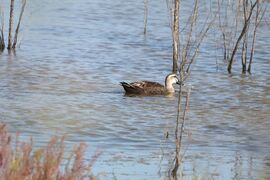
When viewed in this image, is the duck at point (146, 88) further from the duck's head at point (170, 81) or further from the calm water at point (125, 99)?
the calm water at point (125, 99)

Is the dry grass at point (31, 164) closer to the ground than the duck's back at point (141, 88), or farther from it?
farther from it

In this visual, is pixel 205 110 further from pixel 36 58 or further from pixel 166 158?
pixel 36 58

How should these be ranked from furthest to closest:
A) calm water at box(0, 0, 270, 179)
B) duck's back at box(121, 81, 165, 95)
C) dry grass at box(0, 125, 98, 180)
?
duck's back at box(121, 81, 165, 95)
calm water at box(0, 0, 270, 179)
dry grass at box(0, 125, 98, 180)

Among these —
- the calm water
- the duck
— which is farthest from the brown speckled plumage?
the calm water

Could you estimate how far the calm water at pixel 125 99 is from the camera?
382 inches

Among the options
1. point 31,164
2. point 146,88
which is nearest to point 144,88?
point 146,88

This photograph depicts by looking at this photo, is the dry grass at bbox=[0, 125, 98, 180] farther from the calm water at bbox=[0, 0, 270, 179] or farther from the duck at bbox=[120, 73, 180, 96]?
the duck at bbox=[120, 73, 180, 96]

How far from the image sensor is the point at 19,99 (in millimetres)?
13461

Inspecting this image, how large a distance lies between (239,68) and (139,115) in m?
5.05

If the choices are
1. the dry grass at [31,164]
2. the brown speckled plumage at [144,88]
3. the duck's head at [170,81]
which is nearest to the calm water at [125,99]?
the brown speckled plumage at [144,88]

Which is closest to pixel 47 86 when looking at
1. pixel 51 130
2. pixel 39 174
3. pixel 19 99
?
pixel 19 99

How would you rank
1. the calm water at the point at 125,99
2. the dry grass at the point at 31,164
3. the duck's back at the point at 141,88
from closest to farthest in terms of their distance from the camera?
the dry grass at the point at 31,164
the calm water at the point at 125,99
the duck's back at the point at 141,88

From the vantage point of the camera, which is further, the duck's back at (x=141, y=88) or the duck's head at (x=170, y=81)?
the duck's head at (x=170, y=81)

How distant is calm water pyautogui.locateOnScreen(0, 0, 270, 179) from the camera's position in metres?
9.71
